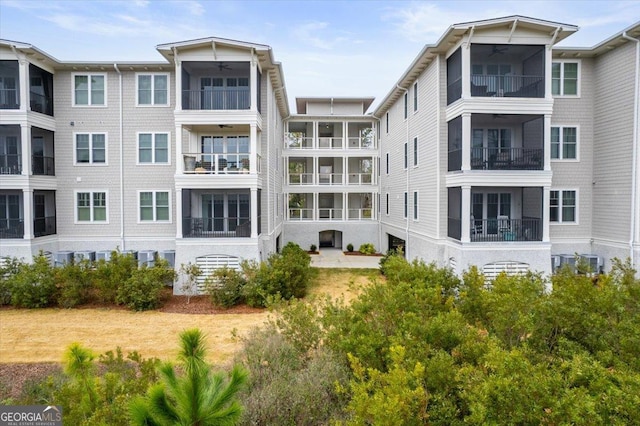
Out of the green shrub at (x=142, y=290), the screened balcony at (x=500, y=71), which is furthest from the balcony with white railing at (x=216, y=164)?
the screened balcony at (x=500, y=71)

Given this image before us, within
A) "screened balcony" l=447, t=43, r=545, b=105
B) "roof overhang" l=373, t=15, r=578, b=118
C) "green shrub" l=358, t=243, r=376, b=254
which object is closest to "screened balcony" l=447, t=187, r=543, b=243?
"screened balcony" l=447, t=43, r=545, b=105

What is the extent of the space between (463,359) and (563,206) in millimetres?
15367

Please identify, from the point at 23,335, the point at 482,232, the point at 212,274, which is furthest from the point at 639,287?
the point at 23,335

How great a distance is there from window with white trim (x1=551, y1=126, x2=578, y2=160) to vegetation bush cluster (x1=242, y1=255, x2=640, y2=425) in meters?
10.5

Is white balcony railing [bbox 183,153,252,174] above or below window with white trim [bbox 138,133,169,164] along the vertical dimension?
below

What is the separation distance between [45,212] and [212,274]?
34.4 feet

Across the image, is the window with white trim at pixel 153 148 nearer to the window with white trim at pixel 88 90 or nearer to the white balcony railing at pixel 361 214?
the window with white trim at pixel 88 90

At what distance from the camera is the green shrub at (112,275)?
567 inches

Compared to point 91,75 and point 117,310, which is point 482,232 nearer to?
point 117,310

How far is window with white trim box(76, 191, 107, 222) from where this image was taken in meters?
18.8

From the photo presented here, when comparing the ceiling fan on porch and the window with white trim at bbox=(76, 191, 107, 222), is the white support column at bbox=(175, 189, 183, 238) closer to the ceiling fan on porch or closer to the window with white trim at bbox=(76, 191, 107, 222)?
the window with white trim at bbox=(76, 191, 107, 222)

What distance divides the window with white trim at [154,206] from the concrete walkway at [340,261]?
30.9 feet

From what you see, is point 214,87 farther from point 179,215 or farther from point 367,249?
point 367,249

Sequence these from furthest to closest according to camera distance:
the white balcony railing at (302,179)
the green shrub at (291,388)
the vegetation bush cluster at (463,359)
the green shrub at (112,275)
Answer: the white balcony railing at (302,179), the green shrub at (112,275), the green shrub at (291,388), the vegetation bush cluster at (463,359)
